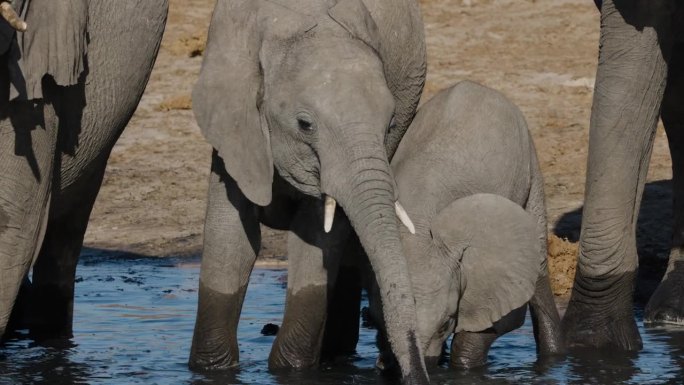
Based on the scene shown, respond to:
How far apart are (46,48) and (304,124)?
776mm

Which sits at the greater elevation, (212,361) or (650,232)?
(650,232)

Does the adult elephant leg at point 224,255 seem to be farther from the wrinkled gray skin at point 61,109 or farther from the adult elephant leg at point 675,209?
the adult elephant leg at point 675,209

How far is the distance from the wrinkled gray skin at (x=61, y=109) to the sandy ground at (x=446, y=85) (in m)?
2.49

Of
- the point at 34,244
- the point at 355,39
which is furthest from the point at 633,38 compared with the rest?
the point at 34,244

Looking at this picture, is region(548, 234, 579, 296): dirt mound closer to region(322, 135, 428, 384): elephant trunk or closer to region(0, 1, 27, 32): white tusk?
region(322, 135, 428, 384): elephant trunk

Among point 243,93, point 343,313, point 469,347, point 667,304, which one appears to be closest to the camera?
point 243,93

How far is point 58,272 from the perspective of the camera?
6613mm

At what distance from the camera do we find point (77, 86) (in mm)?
5730

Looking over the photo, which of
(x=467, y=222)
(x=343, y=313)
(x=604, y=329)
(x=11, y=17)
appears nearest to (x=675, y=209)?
(x=604, y=329)

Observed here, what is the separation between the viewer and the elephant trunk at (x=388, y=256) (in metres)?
5.08

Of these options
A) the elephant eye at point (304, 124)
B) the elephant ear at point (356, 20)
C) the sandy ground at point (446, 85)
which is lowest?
the elephant eye at point (304, 124)

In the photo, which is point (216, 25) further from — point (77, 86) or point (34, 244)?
point (34, 244)

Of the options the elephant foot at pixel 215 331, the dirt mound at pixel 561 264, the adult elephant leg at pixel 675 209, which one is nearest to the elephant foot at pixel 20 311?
the elephant foot at pixel 215 331

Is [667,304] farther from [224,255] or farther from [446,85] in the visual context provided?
[446,85]
